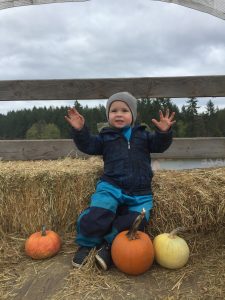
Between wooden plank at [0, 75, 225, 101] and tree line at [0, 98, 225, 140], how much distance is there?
0.18m

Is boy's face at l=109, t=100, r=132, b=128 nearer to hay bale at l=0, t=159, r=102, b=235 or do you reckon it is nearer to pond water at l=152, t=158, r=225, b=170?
hay bale at l=0, t=159, r=102, b=235

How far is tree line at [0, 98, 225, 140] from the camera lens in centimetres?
476

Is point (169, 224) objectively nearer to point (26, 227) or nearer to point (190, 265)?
point (190, 265)

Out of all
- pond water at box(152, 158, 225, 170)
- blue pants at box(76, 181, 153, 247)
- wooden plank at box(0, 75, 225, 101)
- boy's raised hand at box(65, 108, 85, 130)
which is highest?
wooden plank at box(0, 75, 225, 101)

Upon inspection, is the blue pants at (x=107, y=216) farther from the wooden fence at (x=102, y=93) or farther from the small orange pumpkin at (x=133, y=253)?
the wooden fence at (x=102, y=93)

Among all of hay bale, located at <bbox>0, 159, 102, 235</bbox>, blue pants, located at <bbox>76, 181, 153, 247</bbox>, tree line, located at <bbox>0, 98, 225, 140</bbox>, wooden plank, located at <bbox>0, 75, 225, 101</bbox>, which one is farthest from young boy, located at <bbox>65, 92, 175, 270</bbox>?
tree line, located at <bbox>0, 98, 225, 140</bbox>

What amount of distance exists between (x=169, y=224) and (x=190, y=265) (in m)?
0.50

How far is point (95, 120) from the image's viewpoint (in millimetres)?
4957

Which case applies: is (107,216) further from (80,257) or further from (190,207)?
(190,207)

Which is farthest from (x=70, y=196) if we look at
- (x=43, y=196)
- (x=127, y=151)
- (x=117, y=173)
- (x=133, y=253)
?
(x=133, y=253)

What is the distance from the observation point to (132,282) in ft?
9.22

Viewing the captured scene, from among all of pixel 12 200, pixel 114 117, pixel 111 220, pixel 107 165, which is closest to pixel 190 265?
pixel 111 220

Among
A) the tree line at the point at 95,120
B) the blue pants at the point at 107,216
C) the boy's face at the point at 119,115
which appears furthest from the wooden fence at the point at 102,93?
the blue pants at the point at 107,216

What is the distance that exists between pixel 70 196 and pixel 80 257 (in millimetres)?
781
